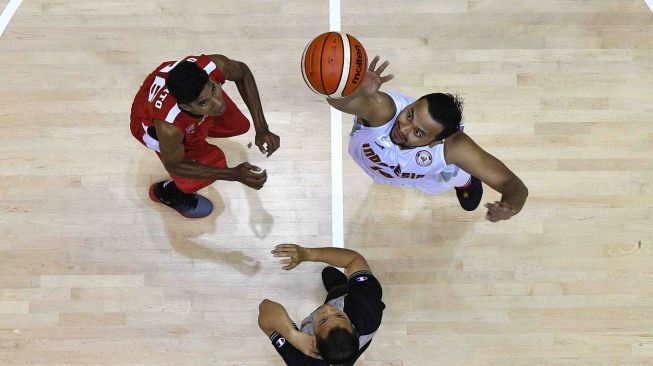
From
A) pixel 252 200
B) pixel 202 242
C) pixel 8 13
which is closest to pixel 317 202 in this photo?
pixel 252 200

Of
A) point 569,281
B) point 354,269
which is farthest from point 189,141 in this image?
point 569,281

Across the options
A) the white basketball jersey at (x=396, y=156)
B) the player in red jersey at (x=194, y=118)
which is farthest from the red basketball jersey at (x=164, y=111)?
the white basketball jersey at (x=396, y=156)

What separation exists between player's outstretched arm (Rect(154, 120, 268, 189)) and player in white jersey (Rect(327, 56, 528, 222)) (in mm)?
576

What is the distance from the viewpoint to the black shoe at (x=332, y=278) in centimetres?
388

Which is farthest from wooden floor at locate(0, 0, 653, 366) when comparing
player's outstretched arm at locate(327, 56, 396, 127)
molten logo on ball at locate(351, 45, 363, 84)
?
molten logo on ball at locate(351, 45, 363, 84)

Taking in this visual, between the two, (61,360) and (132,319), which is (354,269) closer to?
(132,319)

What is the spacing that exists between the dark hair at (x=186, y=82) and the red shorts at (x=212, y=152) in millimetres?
648

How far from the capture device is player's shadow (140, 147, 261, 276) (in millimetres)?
4059

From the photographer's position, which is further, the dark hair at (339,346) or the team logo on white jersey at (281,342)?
the team logo on white jersey at (281,342)

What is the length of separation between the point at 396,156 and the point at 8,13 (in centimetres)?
316

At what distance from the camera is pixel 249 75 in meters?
3.38

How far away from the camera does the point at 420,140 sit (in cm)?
297

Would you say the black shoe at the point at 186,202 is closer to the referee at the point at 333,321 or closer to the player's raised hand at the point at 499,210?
the referee at the point at 333,321

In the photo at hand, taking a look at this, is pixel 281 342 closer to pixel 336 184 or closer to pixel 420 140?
pixel 336 184
